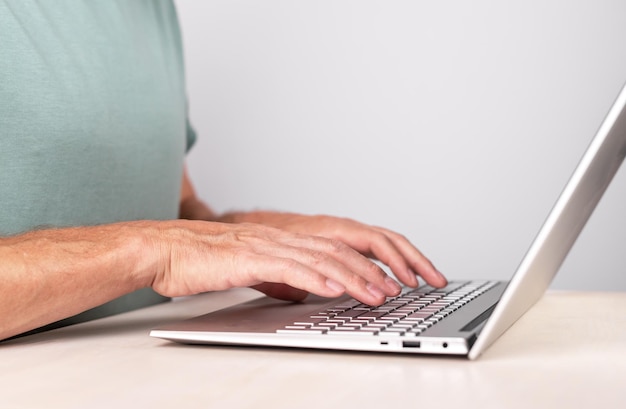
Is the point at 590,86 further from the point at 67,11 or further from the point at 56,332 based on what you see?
the point at 56,332

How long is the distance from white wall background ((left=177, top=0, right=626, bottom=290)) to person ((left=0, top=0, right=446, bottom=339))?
1.88 ft

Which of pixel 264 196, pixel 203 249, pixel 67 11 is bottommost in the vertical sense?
pixel 264 196

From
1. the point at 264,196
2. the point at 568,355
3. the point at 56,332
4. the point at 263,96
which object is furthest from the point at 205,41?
the point at 568,355

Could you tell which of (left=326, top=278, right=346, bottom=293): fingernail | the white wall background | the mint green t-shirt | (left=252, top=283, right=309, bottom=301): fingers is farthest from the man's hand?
the white wall background

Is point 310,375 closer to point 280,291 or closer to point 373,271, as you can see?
point 373,271

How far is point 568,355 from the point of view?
747mm

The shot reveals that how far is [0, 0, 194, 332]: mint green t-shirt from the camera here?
111 cm

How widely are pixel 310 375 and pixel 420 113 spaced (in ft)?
5.24

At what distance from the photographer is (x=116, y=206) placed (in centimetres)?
131

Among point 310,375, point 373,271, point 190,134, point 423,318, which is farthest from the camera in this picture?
point 190,134

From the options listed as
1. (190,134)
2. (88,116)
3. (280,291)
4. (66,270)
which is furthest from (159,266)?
(190,134)

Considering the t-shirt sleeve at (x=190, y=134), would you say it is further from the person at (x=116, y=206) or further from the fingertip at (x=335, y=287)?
the fingertip at (x=335, y=287)

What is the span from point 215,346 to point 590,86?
5.12 ft

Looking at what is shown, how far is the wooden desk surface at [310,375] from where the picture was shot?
610 mm
